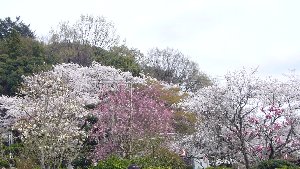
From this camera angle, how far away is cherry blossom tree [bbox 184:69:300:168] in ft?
49.9

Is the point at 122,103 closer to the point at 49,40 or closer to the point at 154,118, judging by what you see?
the point at 154,118

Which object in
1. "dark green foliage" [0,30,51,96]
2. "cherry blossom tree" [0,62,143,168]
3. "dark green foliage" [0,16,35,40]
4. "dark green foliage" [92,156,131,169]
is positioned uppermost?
"dark green foliage" [0,16,35,40]

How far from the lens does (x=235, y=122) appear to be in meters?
15.3

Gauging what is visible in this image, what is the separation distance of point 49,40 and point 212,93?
977 inches

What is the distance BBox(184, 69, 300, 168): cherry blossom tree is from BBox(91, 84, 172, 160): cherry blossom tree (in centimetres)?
254

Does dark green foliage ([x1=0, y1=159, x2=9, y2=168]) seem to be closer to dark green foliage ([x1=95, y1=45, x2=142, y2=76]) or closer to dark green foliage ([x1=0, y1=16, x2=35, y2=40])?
dark green foliage ([x1=95, y1=45, x2=142, y2=76])

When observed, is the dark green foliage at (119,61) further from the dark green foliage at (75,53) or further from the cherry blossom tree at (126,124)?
the cherry blossom tree at (126,124)

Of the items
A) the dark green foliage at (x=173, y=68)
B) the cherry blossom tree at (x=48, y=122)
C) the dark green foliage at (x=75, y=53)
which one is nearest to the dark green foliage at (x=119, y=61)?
the dark green foliage at (x=75, y=53)

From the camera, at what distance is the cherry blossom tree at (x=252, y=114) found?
15.2 metres

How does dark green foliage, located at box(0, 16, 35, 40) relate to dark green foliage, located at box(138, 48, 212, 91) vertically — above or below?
above

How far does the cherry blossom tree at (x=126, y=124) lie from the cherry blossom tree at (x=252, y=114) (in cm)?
254

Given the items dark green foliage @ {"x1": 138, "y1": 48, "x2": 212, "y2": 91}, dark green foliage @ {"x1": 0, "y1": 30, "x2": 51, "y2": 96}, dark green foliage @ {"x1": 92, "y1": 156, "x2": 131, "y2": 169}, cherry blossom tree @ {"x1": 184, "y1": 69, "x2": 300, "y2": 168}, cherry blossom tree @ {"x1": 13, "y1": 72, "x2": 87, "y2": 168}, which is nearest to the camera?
dark green foliage @ {"x1": 92, "y1": 156, "x2": 131, "y2": 169}

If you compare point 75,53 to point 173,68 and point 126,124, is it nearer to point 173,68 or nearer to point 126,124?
point 173,68

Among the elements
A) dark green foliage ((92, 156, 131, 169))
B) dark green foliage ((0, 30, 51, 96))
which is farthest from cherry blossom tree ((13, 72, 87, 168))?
dark green foliage ((0, 30, 51, 96))
